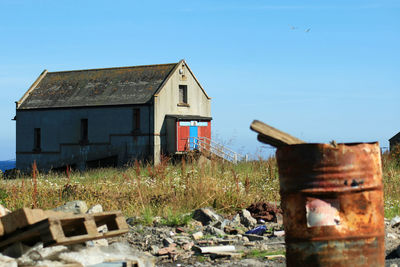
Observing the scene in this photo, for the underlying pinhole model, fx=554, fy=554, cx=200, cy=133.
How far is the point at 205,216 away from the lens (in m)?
8.59

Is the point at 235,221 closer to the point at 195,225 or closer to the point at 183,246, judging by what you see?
the point at 195,225

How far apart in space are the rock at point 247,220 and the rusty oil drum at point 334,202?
4248mm

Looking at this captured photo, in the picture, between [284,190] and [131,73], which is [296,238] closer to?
[284,190]

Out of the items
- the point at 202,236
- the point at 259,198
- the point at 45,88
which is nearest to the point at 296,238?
the point at 202,236

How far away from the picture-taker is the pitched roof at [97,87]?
2942 centimetres

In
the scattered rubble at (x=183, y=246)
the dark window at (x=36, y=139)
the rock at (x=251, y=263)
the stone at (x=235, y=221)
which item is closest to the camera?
the scattered rubble at (x=183, y=246)

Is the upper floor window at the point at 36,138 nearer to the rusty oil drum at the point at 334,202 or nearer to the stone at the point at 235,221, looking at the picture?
the stone at the point at 235,221

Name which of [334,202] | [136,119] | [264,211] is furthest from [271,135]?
[136,119]

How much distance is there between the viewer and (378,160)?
445 cm

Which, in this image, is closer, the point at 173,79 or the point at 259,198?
the point at 259,198

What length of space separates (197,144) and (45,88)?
10191mm

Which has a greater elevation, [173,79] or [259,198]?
[173,79]

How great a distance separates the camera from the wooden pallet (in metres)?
4.39

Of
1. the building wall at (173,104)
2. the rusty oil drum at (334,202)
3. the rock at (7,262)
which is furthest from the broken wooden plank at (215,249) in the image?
the building wall at (173,104)
